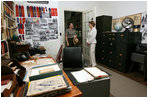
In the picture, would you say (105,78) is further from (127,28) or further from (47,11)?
(47,11)

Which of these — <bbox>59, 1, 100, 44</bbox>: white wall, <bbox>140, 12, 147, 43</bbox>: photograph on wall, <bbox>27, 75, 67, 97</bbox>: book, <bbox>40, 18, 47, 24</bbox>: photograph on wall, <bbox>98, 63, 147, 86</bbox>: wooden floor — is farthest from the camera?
<bbox>59, 1, 100, 44</bbox>: white wall

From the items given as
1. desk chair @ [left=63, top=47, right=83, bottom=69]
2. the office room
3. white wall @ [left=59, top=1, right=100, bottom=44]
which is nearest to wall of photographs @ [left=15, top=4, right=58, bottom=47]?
the office room

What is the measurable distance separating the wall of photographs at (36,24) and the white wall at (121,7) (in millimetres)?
2185

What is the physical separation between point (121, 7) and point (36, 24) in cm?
309

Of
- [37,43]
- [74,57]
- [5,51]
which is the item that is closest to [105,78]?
[74,57]

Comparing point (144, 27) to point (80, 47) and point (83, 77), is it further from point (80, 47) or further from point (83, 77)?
point (83, 77)

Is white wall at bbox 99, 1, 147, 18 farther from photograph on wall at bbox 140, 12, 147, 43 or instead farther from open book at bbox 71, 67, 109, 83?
open book at bbox 71, 67, 109, 83

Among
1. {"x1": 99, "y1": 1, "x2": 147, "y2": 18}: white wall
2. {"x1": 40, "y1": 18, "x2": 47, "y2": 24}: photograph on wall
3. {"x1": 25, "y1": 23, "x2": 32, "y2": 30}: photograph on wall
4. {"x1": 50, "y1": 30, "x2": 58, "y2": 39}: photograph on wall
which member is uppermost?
{"x1": 99, "y1": 1, "x2": 147, "y2": 18}: white wall

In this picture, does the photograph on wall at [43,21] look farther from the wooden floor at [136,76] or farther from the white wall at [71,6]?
the wooden floor at [136,76]

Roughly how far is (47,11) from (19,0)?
91cm

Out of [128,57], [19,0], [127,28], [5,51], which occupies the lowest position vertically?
[128,57]

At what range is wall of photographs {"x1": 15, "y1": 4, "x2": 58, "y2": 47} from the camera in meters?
3.11

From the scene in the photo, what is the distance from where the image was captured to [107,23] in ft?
12.1

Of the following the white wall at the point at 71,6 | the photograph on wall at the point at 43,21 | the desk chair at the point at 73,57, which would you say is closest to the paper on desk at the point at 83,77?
the desk chair at the point at 73,57
